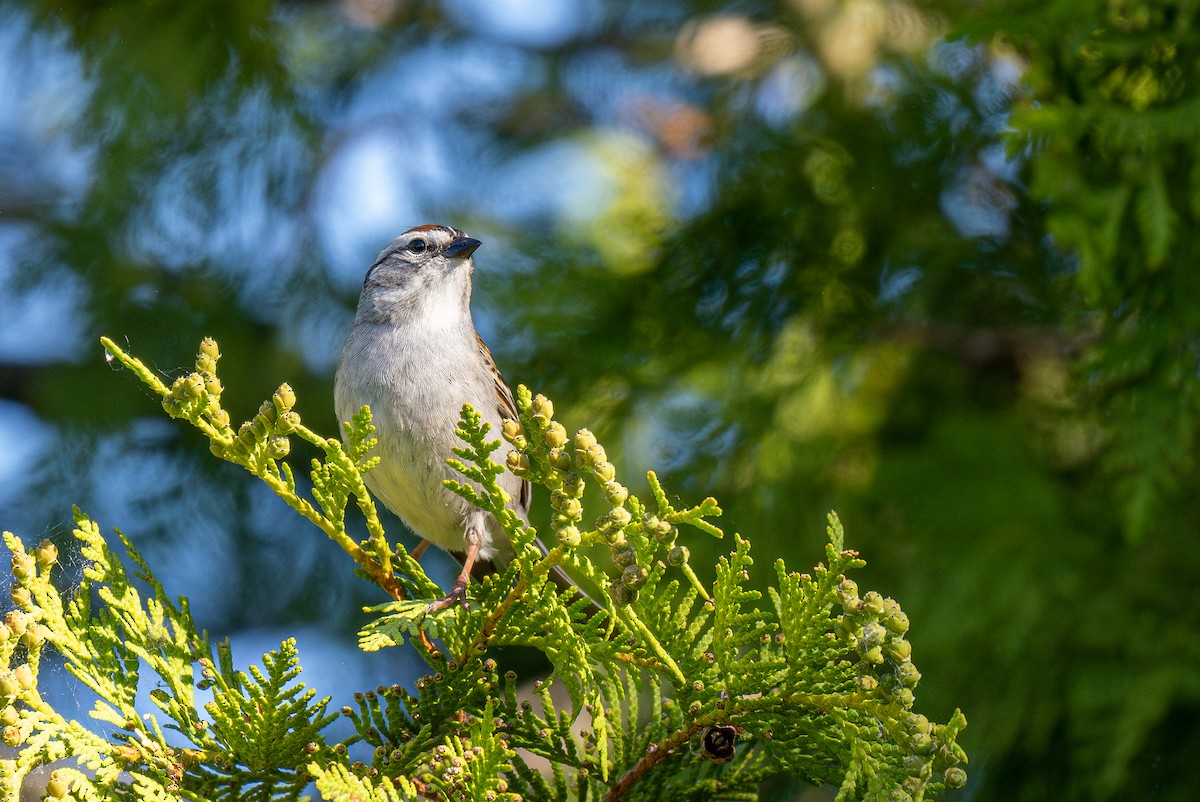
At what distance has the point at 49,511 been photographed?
3928 mm

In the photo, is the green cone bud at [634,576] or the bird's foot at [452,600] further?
the bird's foot at [452,600]

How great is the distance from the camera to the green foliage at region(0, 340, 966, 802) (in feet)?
5.61

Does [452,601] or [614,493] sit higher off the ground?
[452,601]

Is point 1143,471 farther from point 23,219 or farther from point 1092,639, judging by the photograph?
point 23,219

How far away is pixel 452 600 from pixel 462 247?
5.32 ft

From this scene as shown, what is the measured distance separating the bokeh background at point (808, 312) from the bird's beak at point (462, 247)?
359mm

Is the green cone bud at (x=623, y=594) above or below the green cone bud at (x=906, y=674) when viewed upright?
above

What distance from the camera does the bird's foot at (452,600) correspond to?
1969mm

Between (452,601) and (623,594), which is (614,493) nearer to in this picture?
(623,594)

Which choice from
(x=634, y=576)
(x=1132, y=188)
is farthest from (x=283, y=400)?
(x=1132, y=188)

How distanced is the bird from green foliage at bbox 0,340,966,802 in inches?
26.0

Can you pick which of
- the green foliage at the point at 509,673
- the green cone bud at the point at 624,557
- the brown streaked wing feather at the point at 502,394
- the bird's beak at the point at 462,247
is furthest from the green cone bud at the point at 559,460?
the bird's beak at the point at 462,247

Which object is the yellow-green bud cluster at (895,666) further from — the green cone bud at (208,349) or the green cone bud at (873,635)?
the green cone bud at (208,349)

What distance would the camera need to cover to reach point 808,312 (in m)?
3.72
